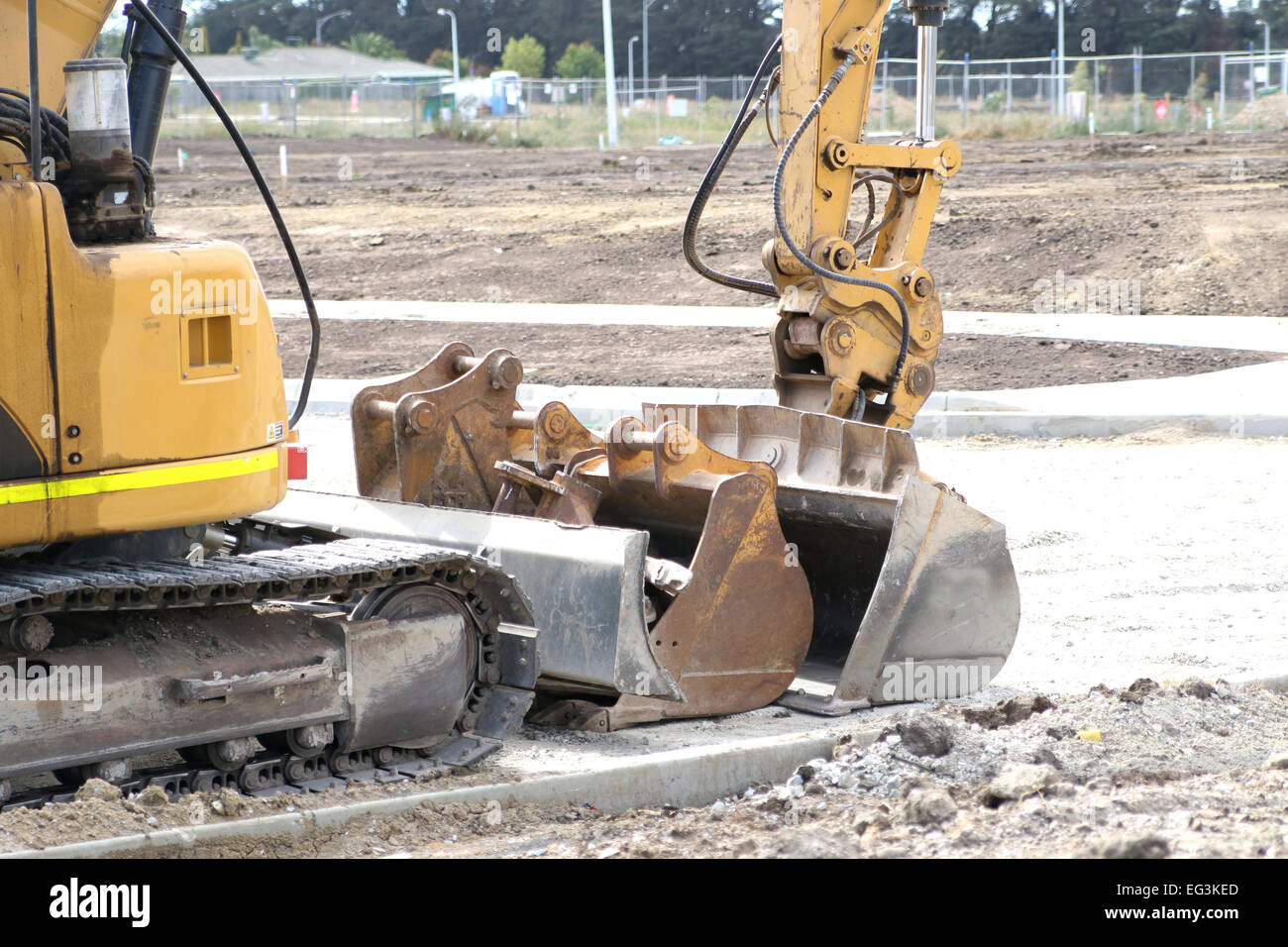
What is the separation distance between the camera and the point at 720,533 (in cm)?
525

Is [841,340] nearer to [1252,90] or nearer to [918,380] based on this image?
[918,380]

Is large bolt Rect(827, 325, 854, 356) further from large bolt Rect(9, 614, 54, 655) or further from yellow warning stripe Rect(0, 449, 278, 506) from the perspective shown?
large bolt Rect(9, 614, 54, 655)

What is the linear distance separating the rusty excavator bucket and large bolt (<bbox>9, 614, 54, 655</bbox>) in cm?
160

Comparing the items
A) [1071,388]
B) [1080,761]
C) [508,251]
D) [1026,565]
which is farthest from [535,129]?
[1080,761]

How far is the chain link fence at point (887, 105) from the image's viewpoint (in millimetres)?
37500

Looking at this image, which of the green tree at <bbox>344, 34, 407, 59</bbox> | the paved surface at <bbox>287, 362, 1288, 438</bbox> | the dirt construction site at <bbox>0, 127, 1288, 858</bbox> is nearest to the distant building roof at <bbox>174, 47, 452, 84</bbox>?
the green tree at <bbox>344, 34, 407, 59</bbox>

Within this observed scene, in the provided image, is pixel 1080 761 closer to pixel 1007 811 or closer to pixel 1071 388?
pixel 1007 811

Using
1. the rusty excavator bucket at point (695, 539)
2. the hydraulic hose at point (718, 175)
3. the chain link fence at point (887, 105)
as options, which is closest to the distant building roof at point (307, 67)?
the chain link fence at point (887, 105)

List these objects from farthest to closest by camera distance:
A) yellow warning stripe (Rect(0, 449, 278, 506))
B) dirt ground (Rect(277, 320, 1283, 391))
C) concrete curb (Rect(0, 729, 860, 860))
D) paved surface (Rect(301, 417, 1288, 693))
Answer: dirt ground (Rect(277, 320, 1283, 391)) → paved surface (Rect(301, 417, 1288, 693)) → concrete curb (Rect(0, 729, 860, 860)) → yellow warning stripe (Rect(0, 449, 278, 506))

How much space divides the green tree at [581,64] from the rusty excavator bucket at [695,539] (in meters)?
66.5

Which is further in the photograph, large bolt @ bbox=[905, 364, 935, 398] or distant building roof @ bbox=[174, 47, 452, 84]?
distant building roof @ bbox=[174, 47, 452, 84]

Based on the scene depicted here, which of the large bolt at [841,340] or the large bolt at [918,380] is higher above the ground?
the large bolt at [841,340]

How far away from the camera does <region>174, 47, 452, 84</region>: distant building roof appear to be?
68.5 meters

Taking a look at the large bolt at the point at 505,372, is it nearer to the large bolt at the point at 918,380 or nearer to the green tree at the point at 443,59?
the large bolt at the point at 918,380
